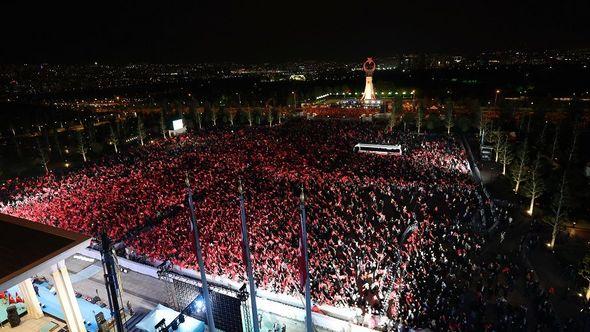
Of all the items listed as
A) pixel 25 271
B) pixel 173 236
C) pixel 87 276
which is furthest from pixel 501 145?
pixel 25 271

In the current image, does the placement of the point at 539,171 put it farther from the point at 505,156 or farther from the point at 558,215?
the point at 558,215

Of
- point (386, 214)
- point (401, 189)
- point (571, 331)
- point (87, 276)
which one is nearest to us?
point (571, 331)

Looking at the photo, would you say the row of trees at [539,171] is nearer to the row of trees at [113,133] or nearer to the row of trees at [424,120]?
the row of trees at [424,120]

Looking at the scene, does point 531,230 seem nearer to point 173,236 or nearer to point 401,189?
point 401,189

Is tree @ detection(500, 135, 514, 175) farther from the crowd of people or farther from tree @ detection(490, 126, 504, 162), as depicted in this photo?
the crowd of people

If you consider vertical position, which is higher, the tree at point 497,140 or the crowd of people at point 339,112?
the tree at point 497,140

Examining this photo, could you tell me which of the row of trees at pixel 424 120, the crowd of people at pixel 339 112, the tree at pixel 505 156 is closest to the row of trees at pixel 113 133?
the crowd of people at pixel 339 112

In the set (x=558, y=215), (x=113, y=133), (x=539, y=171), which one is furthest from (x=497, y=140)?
(x=113, y=133)

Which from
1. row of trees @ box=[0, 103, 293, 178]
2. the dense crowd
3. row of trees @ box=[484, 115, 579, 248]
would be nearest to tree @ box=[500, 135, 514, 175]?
row of trees @ box=[484, 115, 579, 248]
